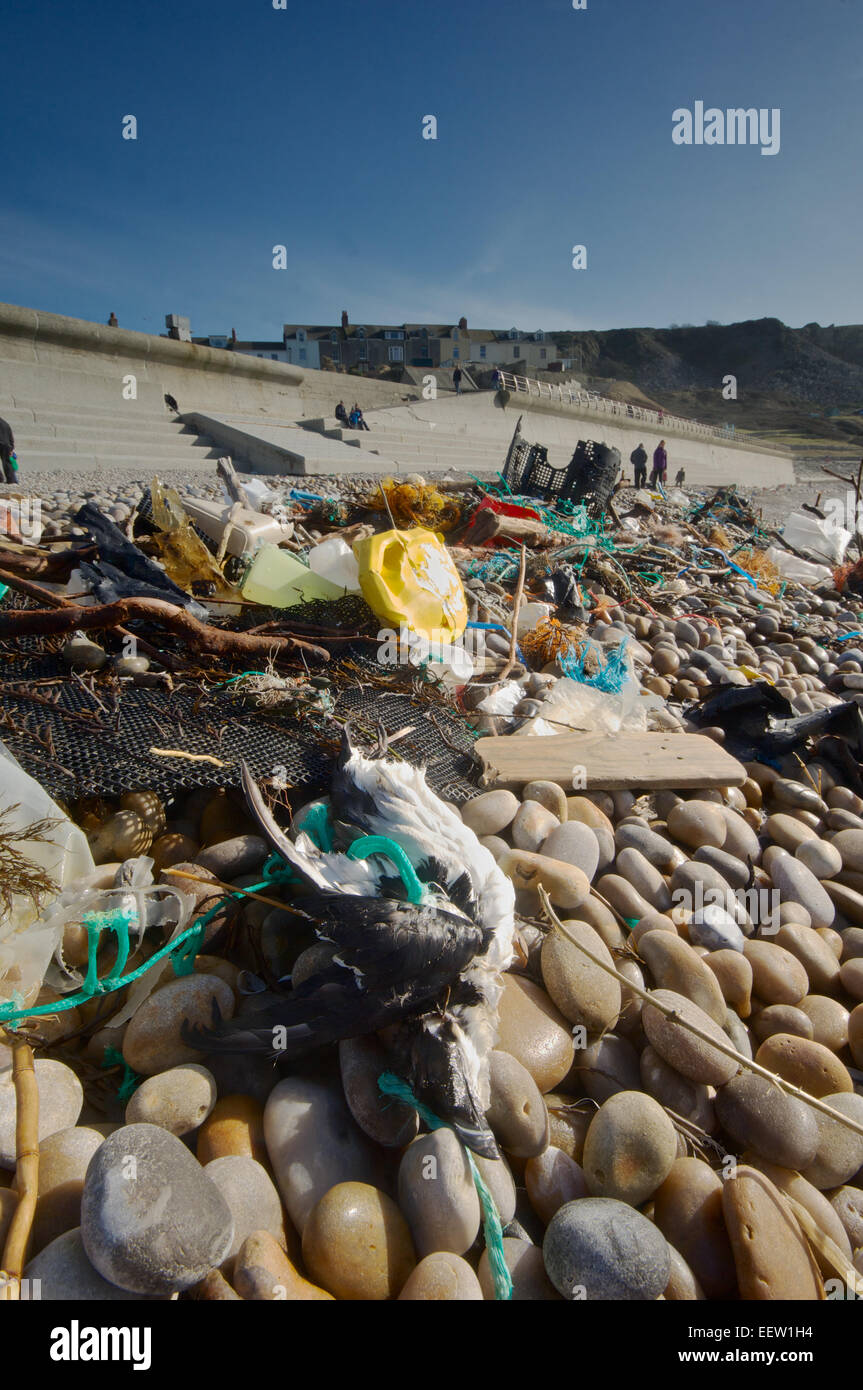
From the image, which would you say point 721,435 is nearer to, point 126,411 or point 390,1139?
point 126,411

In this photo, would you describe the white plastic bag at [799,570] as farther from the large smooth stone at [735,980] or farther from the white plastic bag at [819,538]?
the large smooth stone at [735,980]

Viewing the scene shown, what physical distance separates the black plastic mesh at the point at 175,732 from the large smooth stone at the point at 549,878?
1.11 feet

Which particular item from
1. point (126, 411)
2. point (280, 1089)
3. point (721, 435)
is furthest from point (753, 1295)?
point (721, 435)

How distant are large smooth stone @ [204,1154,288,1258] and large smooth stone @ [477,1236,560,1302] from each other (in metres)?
0.37

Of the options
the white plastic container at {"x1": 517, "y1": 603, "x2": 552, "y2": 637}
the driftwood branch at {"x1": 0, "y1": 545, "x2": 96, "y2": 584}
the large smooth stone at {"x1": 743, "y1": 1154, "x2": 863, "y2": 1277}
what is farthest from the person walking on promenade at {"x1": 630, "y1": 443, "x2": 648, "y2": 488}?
the large smooth stone at {"x1": 743, "y1": 1154, "x2": 863, "y2": 1277}

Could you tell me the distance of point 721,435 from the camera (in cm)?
3266

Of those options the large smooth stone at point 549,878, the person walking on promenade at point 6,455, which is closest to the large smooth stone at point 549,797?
the large smooth stone at point 549,878

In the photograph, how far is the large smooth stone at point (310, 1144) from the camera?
1.22 meters

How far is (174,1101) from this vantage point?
1259 mm

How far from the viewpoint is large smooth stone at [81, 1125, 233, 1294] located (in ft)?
3.15

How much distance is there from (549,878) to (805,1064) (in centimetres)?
81

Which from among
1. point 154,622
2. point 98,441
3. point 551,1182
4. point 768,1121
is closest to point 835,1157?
point 768,1121

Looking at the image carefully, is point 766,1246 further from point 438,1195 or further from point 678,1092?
point 438,1195

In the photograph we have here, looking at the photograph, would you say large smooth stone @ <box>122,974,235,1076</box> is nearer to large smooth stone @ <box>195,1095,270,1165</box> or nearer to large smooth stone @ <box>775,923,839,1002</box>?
large smooth stone @ <box>195,1095,270,1165</box>
